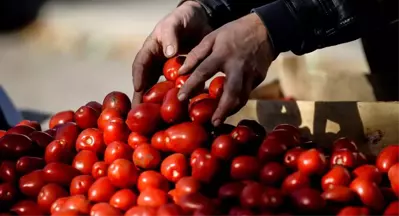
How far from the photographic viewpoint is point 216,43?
1.48 metres

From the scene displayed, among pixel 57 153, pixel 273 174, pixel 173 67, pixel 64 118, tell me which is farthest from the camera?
pixel 64 118

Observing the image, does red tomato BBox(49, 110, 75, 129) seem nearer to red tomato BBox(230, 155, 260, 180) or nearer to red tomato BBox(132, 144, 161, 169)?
red tomato BBox(132, 144, 161, 169)

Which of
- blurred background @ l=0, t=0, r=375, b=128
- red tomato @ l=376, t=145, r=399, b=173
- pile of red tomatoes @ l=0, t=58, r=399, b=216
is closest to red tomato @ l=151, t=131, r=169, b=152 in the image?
pile of red tomatoes @ l=0, t=58, r=399, b=216

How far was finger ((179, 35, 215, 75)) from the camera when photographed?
4.91 feet

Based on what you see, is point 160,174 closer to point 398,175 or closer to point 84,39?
point 398,175

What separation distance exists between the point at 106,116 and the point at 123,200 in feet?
1.17

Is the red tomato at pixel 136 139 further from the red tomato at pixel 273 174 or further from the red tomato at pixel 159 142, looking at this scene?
the red tomato at pixel 273 174

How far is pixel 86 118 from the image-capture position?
1.68 metres

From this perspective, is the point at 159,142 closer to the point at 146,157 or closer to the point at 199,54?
the point at 146,157

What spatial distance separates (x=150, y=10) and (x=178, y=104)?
3.70 metres

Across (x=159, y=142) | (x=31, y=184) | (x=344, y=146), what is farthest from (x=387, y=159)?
(x=31, y=184)

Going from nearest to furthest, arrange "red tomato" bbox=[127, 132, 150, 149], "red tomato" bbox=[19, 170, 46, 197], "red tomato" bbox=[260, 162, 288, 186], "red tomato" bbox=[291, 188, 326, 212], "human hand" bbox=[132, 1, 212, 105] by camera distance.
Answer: "red tomato" bbox=[291, 188, 326, 212], "red tomato" bbox=[260, 162, 288, 186], "red tomato" bbox=[19, 170, 46, 197], "red tomato" bbox=[127, 132, 150, 149], "human hand" bbox=[132, 1, 212, 105]

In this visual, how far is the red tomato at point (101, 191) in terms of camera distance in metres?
1.36

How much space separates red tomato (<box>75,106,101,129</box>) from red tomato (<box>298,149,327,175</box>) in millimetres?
669
